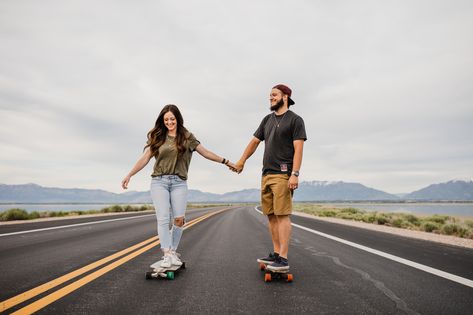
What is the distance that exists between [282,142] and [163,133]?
5.27 feet

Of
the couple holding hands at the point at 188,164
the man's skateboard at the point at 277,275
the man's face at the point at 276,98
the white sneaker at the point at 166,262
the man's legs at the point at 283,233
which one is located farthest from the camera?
the man's face at the point at 276,98

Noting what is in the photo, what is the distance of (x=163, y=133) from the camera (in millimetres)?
4168

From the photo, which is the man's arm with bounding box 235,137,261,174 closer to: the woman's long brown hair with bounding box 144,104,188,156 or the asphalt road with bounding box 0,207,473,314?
the woman's long brown hair with bounding box 144,104,188,156

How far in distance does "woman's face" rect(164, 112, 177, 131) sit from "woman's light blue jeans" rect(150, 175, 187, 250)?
663 millimetres

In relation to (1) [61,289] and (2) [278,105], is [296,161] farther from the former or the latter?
(1) [61,289]

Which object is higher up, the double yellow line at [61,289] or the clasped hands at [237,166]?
the clasped hands at [237,166]

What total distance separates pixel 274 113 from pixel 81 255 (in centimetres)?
390

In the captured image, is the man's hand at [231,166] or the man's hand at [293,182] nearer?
the man's hand at [293,182]

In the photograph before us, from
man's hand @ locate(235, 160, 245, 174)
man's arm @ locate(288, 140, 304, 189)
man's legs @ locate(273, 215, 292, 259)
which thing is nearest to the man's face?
man's arm @ locate(288, 140, 304, 189)

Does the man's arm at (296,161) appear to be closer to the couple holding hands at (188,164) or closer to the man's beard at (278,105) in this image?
the couple holding hands at (188,164)

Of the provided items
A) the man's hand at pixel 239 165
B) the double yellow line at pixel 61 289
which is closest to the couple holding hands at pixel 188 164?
the man's hand at pixel 239 165

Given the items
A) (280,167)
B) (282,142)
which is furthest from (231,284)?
(282,142)

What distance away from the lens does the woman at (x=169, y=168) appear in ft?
12.9

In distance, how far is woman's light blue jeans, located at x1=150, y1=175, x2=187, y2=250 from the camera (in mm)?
3885
